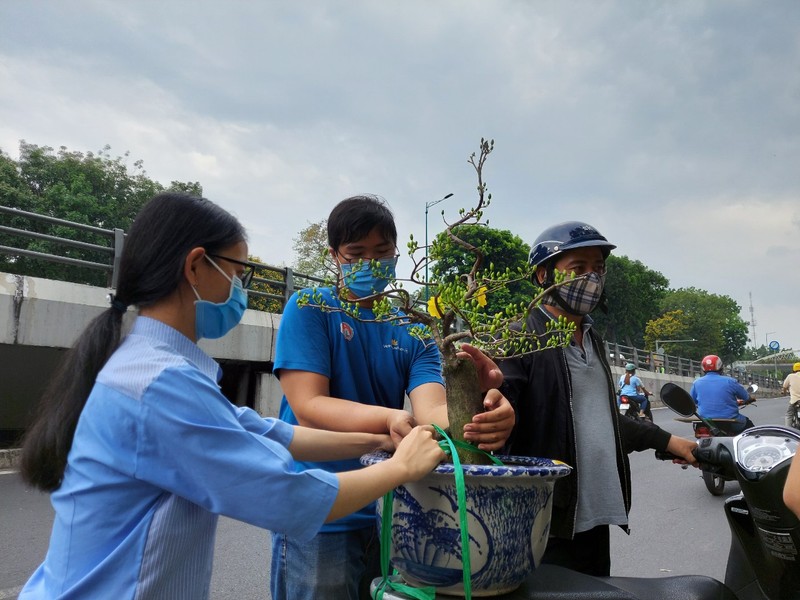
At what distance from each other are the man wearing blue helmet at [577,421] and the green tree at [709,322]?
6816 cm

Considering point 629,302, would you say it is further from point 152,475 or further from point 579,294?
point 152,475

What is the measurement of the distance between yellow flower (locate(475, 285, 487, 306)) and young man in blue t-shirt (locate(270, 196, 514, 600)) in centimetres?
13

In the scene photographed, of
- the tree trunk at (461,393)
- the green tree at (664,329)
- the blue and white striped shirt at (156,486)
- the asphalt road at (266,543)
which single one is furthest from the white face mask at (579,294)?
the green tree at (664,329)

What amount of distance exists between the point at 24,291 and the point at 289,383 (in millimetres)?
7100

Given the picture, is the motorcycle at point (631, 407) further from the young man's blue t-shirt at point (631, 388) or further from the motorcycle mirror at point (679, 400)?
the motorcycle mirror at point (679, 400)

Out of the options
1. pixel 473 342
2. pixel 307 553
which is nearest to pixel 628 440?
pixel 473 342

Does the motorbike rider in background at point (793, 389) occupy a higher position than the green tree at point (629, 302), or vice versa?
the green tree at point (629, 302)

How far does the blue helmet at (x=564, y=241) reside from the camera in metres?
2.11

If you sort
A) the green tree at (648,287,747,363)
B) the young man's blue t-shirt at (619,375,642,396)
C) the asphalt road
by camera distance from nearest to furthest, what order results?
the asphalt road, the young man's blue t-shirt at (619,375,642,396), the green tree at (648,287,747,363)

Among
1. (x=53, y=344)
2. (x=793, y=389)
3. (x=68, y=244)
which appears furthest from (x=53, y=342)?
(x=793, y=389)

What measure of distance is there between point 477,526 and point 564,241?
4.06ft

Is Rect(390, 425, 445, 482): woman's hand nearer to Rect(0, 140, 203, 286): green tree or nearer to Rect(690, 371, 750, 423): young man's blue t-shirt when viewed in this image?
Rect(690, 371, 750, 423): young man's blue t-shirt

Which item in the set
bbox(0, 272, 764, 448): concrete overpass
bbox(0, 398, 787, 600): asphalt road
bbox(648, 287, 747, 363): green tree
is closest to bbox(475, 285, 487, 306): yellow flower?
bbox(0, 398, 787, 600): asphalt road

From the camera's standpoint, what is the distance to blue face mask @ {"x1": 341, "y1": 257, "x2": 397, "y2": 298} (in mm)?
1650
